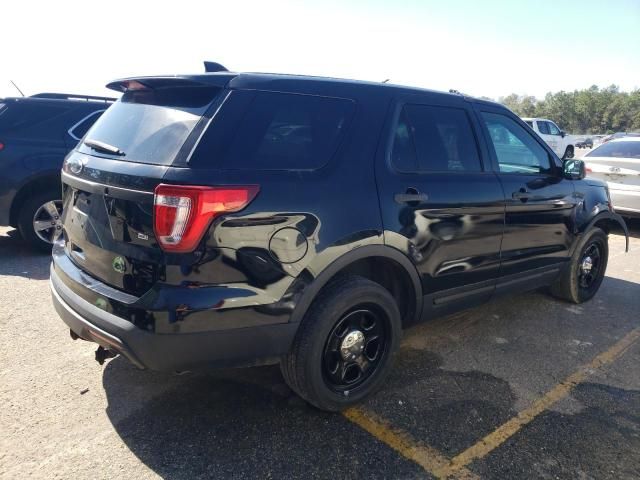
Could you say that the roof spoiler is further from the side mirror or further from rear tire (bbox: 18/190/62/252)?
rear tire (bbox: 18/190/62/252)

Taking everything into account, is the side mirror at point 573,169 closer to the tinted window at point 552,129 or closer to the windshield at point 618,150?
the windshield at point 618,150

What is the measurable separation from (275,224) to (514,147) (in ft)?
8.19

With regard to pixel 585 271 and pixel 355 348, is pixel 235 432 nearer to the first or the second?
pixel 355 348

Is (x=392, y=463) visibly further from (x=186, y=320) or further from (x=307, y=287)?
(x=186, y=320)

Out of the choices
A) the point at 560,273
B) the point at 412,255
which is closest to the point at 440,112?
the point at 412,255

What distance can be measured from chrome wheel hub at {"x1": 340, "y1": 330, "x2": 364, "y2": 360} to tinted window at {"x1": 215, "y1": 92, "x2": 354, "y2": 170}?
996mm

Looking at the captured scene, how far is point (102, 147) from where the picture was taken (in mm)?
2590

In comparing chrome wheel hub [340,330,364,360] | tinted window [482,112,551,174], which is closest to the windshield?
tinted window [482,112,551,174]

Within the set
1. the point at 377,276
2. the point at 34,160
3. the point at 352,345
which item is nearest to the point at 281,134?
the point at 377,276

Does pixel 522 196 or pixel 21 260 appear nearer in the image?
pixel 522 196

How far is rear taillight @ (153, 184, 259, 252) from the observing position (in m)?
2.11

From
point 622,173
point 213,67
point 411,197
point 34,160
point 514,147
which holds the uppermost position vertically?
point 213,67

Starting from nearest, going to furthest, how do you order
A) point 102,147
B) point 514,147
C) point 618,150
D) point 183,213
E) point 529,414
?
point 183,213 → point 102,147 → point 529,414 → point 514,147 → point 618,150

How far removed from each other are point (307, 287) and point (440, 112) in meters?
1.69
